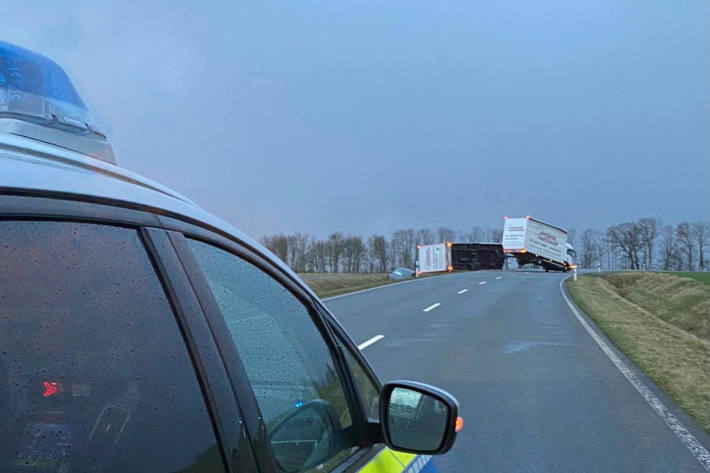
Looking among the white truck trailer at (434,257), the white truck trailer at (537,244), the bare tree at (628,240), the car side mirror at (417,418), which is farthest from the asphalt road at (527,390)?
the bare tree at (628,240)

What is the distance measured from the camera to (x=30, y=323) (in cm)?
110

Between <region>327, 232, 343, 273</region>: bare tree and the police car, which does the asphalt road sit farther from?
<region>327, 232, 343, 273</region>: bare tree

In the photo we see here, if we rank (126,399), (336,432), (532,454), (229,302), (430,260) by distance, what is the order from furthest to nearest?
(430,260), (532,454), (336,432), (229,302), (126,399)

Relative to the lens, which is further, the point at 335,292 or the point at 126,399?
the point at 335,292

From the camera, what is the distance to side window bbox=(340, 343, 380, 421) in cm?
223

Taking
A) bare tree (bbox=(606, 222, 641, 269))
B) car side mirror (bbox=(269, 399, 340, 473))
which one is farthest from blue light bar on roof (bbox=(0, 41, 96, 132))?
bare tree (bbox=(606, 222, 641, 269))

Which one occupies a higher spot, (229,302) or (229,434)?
(229,302)

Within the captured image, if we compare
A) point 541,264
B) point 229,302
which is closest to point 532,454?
point 229,302

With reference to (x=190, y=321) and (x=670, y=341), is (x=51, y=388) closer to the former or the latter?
(x=190, y=321)

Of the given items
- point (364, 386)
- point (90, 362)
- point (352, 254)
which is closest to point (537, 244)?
point (352, 254)

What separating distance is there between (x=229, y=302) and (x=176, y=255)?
28 centimetres

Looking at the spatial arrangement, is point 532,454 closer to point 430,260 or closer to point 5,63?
point 5,63

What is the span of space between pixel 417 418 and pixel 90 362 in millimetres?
1127

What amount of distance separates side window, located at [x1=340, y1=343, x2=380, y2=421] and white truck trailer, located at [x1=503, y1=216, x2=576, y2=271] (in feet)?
157
